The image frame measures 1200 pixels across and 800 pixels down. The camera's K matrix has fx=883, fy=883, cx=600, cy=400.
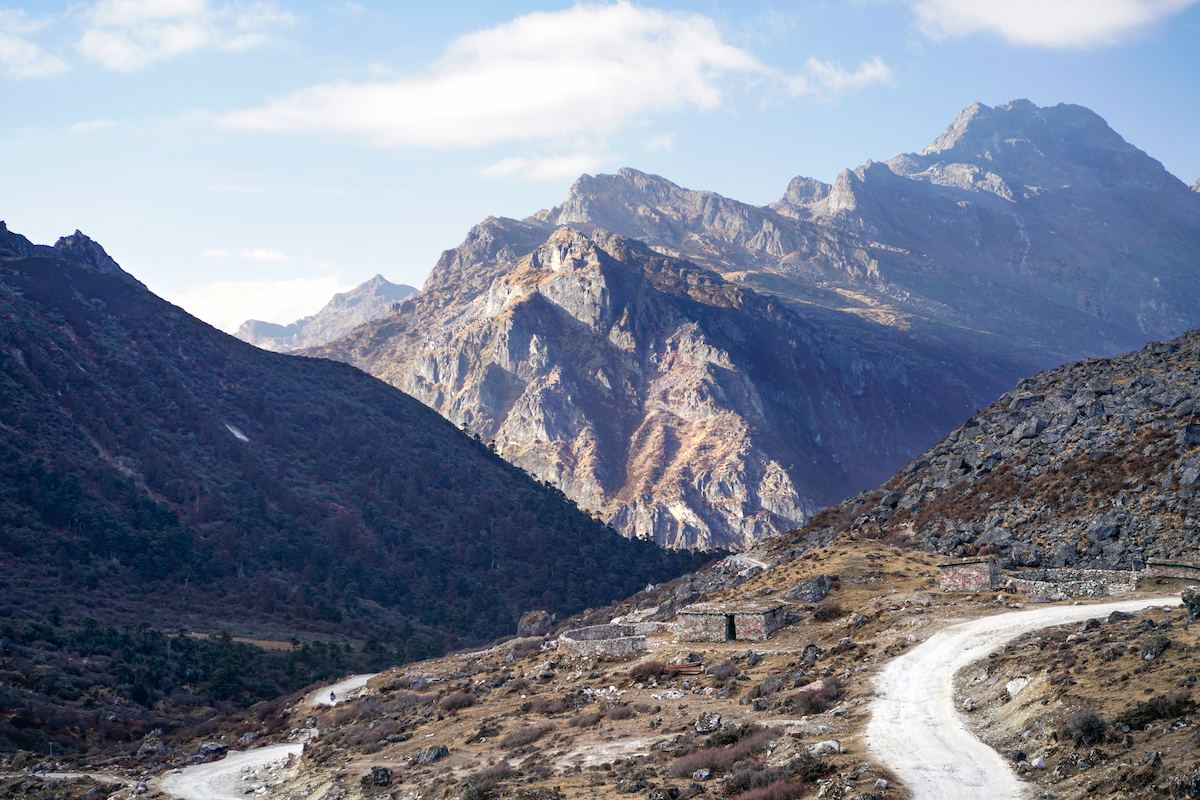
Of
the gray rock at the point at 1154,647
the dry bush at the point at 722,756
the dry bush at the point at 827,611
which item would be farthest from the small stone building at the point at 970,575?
the dry bush at the point at 722,756

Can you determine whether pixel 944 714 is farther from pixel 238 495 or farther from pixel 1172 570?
pixel 238 495

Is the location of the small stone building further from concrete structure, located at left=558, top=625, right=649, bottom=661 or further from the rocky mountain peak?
the rocky mountain peak

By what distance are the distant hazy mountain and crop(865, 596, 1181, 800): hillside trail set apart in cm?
7461

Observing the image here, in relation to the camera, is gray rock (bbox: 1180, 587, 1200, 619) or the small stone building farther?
the small stone building

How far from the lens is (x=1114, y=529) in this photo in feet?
168

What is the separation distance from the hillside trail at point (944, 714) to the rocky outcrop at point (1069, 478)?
11.9 metres

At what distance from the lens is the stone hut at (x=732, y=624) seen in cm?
4641

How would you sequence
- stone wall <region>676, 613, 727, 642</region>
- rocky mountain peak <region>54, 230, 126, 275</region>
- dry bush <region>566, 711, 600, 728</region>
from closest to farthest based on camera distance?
1. dry bush <region>566, 711, 600, 728</region>
2. stone wall <region>676, 613, 727, 642</region>
3. rocky mountain peak <region>54, 230, 126, 275</region>

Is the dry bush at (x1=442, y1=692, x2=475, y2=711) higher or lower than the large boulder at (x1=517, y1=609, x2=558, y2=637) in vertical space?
higher

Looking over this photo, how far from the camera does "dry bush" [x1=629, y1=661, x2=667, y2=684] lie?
41.6 meters

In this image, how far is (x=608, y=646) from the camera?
47812 mm

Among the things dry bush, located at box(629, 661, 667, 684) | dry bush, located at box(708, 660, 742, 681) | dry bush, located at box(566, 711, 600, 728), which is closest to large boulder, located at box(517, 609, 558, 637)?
dry bush, located at box(629, 661, 667, 684)

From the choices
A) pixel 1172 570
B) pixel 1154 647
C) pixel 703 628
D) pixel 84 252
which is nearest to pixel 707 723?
pixel 1154 647

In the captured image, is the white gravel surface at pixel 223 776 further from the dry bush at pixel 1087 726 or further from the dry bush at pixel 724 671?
the dry bush at pixel 1087 726
